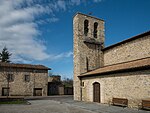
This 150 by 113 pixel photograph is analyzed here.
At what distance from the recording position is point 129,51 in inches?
737

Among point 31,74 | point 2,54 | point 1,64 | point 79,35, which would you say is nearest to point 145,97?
point 79,35

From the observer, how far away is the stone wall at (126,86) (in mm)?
12641

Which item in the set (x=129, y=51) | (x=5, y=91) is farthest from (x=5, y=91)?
(x=129, y=51)

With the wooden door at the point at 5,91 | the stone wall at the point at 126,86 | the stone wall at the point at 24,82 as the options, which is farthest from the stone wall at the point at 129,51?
the wooden door at the point at 5,91

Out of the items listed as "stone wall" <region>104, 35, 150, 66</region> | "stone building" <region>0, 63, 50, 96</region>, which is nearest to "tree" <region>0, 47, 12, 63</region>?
"stone building" <region>0, 63, 50, 96</region>

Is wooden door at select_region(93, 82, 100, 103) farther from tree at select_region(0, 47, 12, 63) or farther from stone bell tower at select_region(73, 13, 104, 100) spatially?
tree at select_region(0, 47, 12, 63)

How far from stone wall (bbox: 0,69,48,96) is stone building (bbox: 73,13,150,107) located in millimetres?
13192

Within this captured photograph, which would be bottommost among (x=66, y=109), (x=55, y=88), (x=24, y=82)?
(x=55, y=88)

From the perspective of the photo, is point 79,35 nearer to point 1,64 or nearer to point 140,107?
point 140,107

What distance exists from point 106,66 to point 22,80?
17386mm

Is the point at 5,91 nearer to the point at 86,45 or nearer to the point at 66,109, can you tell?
the point at 86,45

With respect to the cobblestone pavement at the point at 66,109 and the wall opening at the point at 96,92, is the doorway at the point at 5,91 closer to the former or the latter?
the cobblestone pavement at the point at 66,109

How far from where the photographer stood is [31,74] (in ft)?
109

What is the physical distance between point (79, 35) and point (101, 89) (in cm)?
777
